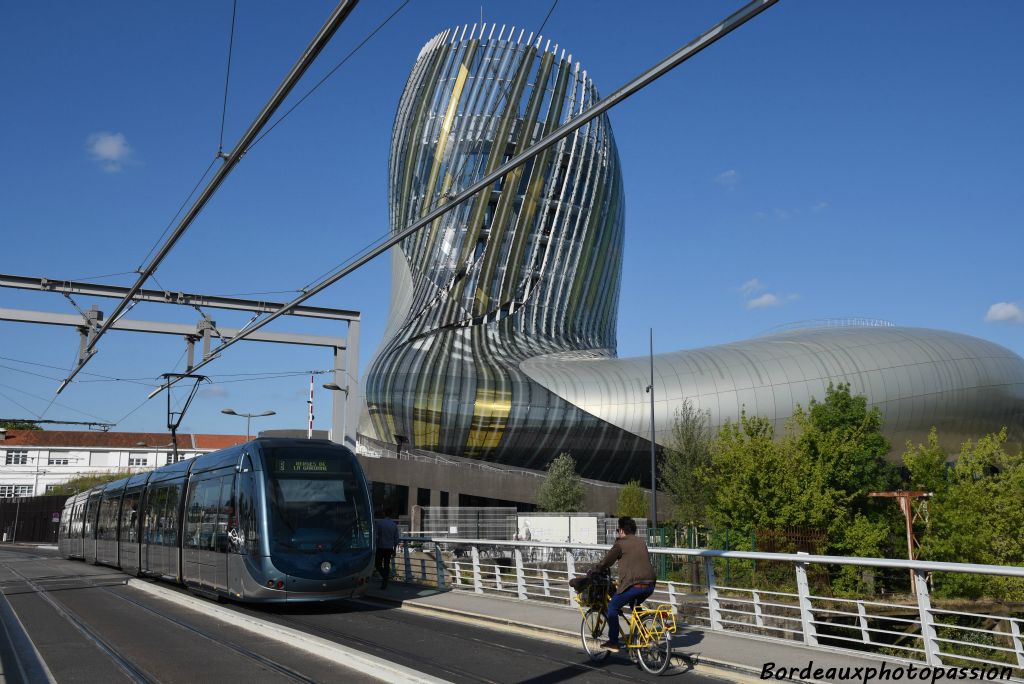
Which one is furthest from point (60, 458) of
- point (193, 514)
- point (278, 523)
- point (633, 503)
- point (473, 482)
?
point (278, 523)

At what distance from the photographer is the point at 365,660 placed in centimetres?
978

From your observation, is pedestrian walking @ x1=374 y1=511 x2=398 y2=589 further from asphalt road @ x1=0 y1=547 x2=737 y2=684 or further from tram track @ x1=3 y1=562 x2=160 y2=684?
tram track @ x1=3 y1=562 x2=160 y2=684

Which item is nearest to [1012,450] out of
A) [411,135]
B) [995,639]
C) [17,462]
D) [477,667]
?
[995,639]

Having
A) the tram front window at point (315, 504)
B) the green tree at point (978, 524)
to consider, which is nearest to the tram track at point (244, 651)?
the tram front window at point (315, 504)

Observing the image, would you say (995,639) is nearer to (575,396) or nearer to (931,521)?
(931,521)

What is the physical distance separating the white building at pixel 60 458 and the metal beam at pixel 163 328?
2993 inches

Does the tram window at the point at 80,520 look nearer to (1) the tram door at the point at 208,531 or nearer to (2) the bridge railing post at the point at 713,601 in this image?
(1) the tram door at the point at 208,531

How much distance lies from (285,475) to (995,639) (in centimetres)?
2199

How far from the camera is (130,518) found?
24.6 m

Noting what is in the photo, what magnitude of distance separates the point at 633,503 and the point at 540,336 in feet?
98.3

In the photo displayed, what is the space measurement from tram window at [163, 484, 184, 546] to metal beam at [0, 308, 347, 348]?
520 centimetres

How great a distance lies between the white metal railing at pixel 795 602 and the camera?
9102 mm

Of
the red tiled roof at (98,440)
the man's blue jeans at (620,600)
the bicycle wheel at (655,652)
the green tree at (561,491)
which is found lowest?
the bicycle wheel at (655,652)

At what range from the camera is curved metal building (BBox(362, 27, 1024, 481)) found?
181 ft
